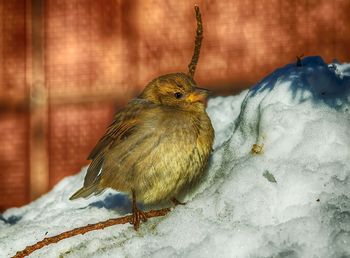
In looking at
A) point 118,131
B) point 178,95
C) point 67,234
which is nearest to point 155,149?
point 118,131

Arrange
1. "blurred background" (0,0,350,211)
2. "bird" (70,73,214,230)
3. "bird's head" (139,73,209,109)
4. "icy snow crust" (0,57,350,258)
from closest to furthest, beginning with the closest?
"icy snow crust" (0,57,350,258), "bird" (70,73,214,230), "bird's head" (139,73,209,109), "blurred background" (0,0,350,211)

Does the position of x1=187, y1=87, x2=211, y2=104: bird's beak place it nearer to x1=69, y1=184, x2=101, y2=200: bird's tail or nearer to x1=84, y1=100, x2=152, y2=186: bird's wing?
x1=84, y1=100, x2=152, y2=186: bird's wing

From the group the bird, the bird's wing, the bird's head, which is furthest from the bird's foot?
the bird's head

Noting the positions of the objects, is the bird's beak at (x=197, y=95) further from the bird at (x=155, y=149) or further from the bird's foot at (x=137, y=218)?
the bird's foot at (x=137, y=218)

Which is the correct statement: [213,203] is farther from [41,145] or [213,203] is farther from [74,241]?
[41,145]

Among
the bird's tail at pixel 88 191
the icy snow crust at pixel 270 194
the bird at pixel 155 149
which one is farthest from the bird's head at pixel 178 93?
the bird's tail at pixel 88 191

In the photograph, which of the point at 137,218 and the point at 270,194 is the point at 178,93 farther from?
the point at 270,194

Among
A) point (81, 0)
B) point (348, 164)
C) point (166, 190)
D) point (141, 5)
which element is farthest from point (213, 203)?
point (81, 0)
